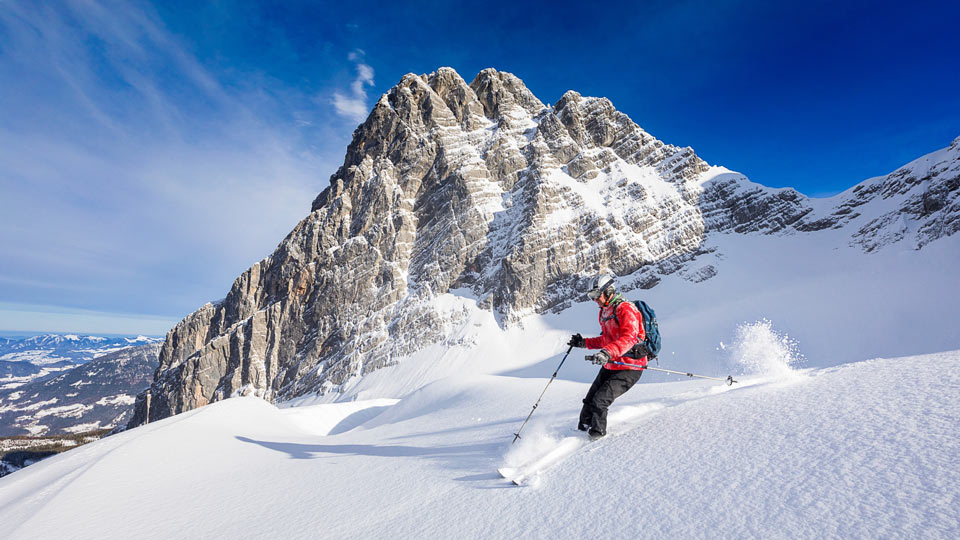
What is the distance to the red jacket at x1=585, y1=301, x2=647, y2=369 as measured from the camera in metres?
5.38

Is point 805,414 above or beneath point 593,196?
beneath

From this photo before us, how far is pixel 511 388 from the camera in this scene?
10.0 meters

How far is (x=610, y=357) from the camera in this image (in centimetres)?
528

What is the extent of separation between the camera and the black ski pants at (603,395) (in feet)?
17.2

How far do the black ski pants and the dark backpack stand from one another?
267mm

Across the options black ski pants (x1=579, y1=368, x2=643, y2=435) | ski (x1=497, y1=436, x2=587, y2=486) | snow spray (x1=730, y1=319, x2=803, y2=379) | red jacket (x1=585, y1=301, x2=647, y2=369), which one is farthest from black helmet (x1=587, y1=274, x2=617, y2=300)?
snow spray (x1=730, y1=319, x2=803, y2=379)

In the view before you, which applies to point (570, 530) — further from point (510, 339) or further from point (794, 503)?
point (510, 339)

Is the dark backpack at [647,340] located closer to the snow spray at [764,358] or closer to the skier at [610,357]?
the skier at [610,357]

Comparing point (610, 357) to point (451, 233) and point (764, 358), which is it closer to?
point (764, 358)

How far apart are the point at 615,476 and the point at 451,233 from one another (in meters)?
74.7

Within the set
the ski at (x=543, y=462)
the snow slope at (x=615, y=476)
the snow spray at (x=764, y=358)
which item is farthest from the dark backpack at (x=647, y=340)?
the snow spray at (x=764, y=358)

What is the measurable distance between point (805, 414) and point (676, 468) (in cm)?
158

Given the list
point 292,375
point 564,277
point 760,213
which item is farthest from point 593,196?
point 292,375

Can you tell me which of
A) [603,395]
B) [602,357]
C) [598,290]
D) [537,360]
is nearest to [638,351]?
[602,357]
